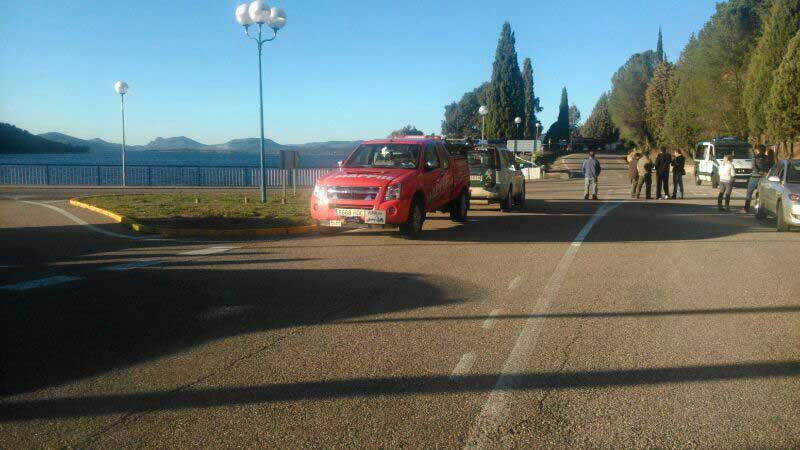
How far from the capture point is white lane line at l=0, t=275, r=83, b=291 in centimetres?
835

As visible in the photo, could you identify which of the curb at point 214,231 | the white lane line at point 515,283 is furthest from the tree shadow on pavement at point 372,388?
the curb at point 214,231

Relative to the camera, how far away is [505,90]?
7894cm

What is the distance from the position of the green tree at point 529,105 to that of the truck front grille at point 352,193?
76.5 metres

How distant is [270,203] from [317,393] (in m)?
15.9

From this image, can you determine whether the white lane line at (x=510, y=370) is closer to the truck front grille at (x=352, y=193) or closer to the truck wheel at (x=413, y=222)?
the truck wheel at (x=413, y=222)

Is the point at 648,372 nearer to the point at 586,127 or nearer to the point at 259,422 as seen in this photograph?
the point at 259,422

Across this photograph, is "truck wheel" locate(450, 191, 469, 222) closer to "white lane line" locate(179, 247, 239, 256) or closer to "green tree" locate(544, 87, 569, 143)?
"white lane line" locate(179, 247, 239, 256)

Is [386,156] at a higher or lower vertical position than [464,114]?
lower

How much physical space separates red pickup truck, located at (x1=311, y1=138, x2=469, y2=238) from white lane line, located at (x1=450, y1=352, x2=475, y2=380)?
7425 millimetres

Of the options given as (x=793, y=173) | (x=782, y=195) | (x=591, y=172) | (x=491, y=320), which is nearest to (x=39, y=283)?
(x=491, y=320)

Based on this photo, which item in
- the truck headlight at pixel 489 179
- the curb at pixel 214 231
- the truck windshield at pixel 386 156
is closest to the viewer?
the curb at pixel 214 231

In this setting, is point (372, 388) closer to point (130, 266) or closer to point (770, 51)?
point (130, 266)

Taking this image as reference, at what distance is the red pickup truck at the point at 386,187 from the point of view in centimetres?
1305

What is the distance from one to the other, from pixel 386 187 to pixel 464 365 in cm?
782
